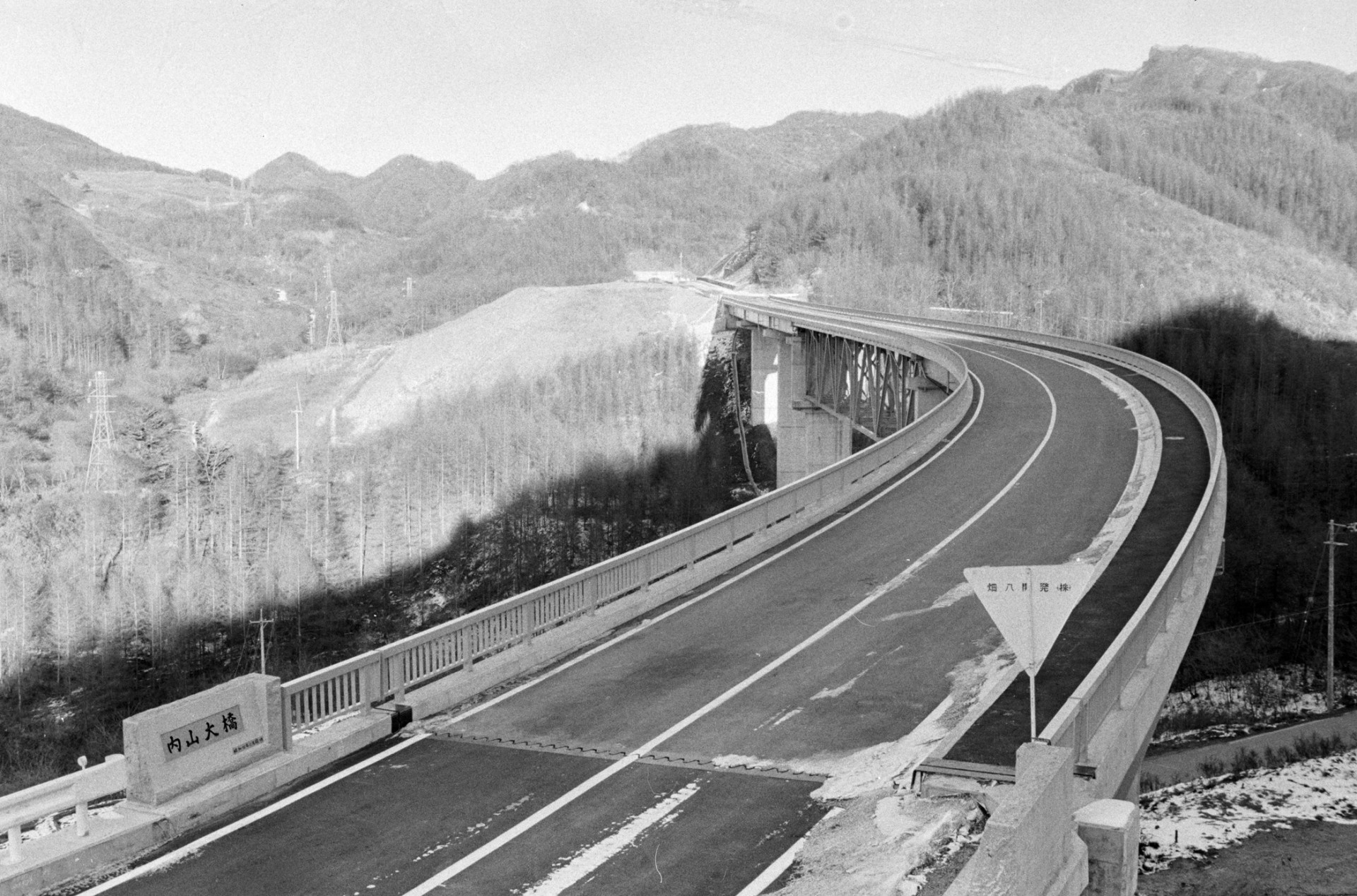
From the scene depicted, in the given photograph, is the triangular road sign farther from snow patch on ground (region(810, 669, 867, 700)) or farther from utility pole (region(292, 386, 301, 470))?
utility pole (region(292, 386, 301, 470))

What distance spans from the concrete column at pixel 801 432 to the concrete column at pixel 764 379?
1744 centimetres

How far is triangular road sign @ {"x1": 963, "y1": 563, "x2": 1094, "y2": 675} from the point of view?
10023 mm

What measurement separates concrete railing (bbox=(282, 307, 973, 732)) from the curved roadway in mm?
783

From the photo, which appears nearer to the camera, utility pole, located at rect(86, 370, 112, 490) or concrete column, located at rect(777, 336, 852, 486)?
concrete column, located at rect(777, 336, 852, 486)

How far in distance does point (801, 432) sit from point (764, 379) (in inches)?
1138

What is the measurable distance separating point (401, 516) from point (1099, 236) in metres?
97.2

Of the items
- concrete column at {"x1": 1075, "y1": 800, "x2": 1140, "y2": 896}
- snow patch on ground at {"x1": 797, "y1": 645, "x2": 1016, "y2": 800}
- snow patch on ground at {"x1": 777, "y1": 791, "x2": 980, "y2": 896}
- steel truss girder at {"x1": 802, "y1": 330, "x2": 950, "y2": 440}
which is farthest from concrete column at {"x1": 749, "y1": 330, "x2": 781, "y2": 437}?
concrete column at {"x1": 1075, "y1": 800, "x2": 1140, "y2": 896}

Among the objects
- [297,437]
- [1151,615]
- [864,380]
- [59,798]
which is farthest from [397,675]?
[297,437]

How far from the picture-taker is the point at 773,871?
1000 centimetres

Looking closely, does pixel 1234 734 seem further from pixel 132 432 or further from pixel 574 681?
pixel 132 432

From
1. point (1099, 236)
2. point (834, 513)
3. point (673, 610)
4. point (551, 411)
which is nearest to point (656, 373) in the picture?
point (551, 411)

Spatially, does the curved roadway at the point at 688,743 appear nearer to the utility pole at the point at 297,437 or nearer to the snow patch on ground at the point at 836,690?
the snow patch on ground at the point at 836,690

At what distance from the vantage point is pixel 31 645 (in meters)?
93.4

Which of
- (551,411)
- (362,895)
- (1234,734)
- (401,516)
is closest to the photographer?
(362,895)
